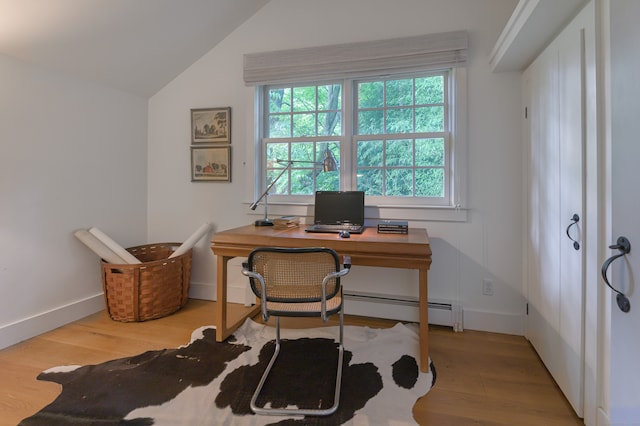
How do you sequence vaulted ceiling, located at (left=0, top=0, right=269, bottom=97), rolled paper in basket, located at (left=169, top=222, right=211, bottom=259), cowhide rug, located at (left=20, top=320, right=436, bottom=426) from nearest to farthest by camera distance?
cowhide rug, located at (left=20, top=320, right=436, bottom=426) → vaulted ceiling, located at (left=0, top=0, right=269, bottom=97) → rolled paper in basket, located at (left=169, top=222, right=211, bottom=259)

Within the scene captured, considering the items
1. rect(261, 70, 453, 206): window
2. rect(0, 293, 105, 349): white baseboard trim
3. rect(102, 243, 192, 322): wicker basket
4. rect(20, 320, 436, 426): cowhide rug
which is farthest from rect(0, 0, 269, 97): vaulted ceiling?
rect(20, 320, 436, 426): cowhide rug

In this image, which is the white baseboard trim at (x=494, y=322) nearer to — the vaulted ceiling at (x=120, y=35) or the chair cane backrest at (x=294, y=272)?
the chair cane backrest at (x=294, y=272)

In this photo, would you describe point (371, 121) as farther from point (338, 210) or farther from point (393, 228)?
point (393, 228)

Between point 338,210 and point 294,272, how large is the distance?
0.97 metres

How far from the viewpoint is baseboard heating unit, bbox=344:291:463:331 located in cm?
229

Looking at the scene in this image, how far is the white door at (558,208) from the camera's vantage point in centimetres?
138

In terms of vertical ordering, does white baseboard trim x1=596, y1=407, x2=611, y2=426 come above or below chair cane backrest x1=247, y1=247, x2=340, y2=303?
below

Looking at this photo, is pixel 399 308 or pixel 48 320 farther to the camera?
pixel 399 308

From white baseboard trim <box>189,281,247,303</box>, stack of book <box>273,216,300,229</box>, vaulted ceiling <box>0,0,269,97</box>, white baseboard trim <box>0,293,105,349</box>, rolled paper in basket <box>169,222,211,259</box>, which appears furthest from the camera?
white baseboard trim <box>189,281,247,303</box>

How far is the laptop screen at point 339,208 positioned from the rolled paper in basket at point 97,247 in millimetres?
1663

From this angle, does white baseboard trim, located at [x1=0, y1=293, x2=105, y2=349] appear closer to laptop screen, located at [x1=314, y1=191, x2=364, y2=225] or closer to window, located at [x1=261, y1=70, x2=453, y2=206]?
window, located at [x1=261, y1=70, x2=453, y2=206]

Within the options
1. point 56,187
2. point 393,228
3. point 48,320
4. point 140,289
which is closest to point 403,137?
point 393,228

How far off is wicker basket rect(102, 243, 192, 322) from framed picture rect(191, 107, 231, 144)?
3.83 ft

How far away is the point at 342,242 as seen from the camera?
71.5 inches
